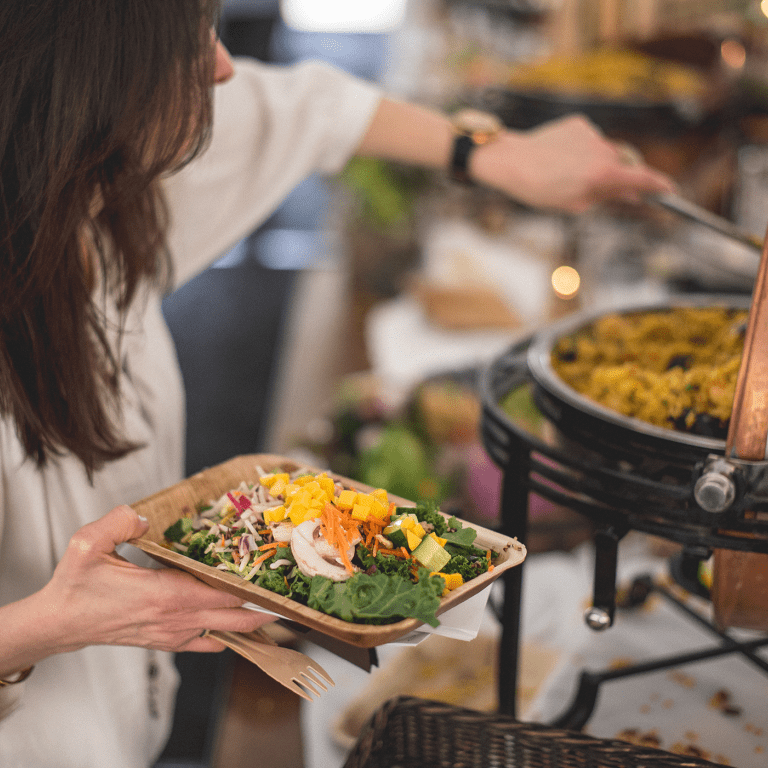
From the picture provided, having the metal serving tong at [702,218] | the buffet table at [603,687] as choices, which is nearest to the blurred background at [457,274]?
the buffet table at [603,687]

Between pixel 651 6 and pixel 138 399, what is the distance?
12.4 feet

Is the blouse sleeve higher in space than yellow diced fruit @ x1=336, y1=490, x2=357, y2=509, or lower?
higher

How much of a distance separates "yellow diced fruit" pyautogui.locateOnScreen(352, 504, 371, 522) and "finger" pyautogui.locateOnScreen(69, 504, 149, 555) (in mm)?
237

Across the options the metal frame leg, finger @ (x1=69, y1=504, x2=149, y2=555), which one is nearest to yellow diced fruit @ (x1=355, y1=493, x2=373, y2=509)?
finger @ (x1=69, y1=504, x2=149, y2=555)

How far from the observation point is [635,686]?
59.7 inches

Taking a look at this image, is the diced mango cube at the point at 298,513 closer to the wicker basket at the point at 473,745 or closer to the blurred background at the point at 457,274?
the wicker basket at the point at 473,745

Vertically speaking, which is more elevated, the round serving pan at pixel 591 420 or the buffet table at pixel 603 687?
the round serving pan at pixel 591 420

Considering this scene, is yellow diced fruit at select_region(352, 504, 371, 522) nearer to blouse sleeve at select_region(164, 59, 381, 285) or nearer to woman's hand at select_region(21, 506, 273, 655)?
woman's hand at select_region(21, 506, 273, 655)

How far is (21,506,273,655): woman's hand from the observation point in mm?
798

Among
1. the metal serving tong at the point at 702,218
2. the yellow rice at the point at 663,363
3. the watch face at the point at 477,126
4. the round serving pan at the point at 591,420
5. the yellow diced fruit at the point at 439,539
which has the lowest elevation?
the yellow diced fruit at the point at 439,539

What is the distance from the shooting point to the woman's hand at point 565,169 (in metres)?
1.39

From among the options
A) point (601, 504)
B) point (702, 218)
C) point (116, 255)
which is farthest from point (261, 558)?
point (702, 218)

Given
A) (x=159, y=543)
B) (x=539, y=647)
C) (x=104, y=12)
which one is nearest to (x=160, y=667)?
(x=159, y=543)

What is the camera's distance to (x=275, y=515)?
0.81 metres
